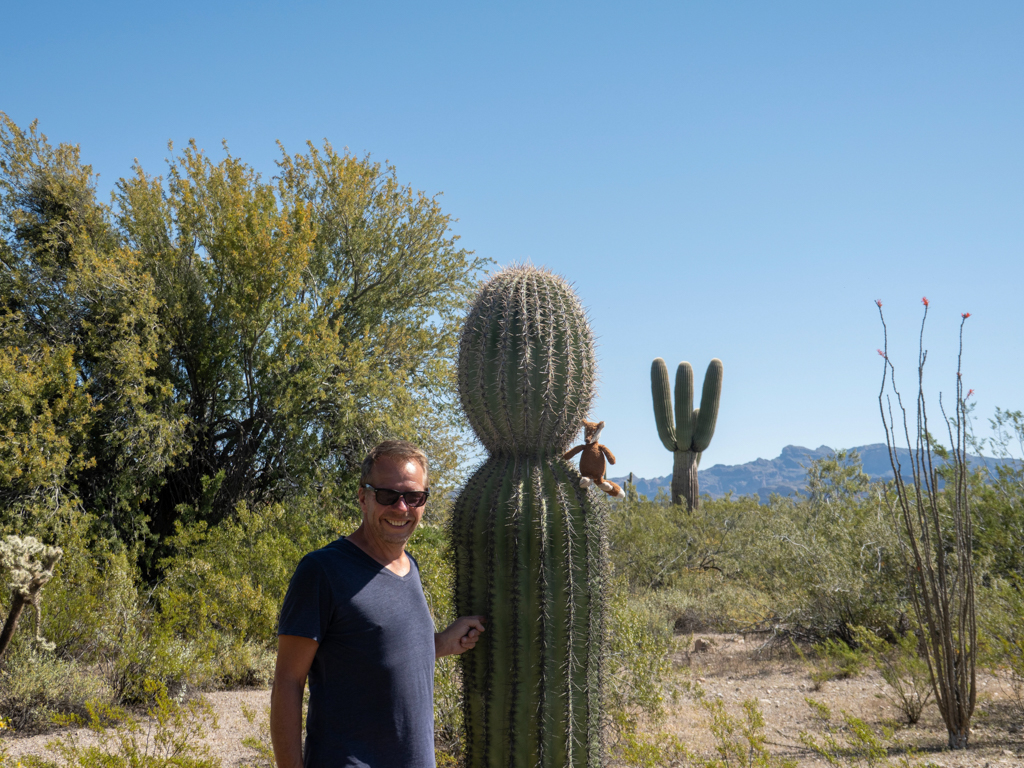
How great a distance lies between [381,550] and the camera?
2061 millimetres

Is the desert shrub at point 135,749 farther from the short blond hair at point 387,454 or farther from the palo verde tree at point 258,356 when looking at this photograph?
the palo verde tree at point 258,356

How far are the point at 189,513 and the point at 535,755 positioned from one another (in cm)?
731

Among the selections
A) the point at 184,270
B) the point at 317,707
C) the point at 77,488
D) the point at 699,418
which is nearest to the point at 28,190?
the point at 184,270

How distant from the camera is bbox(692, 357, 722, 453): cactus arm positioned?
1717 cm

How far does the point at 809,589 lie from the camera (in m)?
7.03

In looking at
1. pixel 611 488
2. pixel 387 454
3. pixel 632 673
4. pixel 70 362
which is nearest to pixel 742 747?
pixel 632 673

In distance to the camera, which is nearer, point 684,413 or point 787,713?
point 787,713

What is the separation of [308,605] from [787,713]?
4.54m

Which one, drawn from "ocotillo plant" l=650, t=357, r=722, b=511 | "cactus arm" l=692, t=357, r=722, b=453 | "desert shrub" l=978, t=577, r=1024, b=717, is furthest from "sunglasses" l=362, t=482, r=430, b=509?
"cactus arm" l=692, t=357, r=722, b=453

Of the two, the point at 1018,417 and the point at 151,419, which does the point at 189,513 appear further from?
the point at 1018,417

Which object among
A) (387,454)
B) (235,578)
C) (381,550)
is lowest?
(235,578)

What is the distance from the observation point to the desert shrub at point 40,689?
450cm

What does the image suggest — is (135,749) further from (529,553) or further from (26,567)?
(529,553)

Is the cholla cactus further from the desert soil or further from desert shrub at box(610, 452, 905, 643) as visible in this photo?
desert shrub at box(610, 452, 905, 643)
